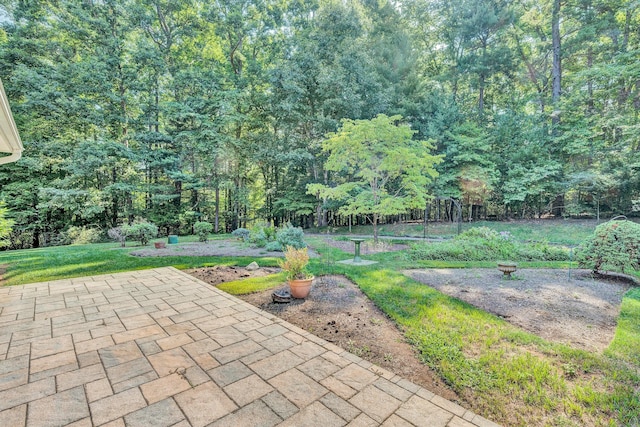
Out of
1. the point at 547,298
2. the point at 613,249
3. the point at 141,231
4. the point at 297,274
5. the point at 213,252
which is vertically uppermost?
the point at 141,231

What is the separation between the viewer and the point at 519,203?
1462cm

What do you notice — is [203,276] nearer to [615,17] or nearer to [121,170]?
[121,170]

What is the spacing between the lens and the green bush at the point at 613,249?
16.5ft

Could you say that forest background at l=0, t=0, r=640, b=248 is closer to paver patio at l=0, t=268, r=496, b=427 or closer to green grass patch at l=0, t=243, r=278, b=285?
green grass patch at l=0, t=243, r=278, b=285

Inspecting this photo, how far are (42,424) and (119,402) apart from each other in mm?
381

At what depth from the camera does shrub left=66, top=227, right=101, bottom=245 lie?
40.8ft

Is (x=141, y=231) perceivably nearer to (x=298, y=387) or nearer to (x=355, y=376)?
(x=298, y=387)

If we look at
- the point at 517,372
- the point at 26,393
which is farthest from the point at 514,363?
the point at 26,393

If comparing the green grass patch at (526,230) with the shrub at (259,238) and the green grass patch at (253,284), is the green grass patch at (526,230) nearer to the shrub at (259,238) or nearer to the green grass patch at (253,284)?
the shrub at (259,238)

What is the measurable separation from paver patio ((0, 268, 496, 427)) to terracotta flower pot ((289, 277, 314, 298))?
0.62 meters

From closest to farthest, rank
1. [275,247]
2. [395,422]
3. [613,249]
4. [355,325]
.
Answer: [395,422] < [355,325] < [613,249] < [275,247]

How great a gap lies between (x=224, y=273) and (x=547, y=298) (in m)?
5.63

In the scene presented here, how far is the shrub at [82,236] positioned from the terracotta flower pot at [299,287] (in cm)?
1321

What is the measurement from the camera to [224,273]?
5.50 m
